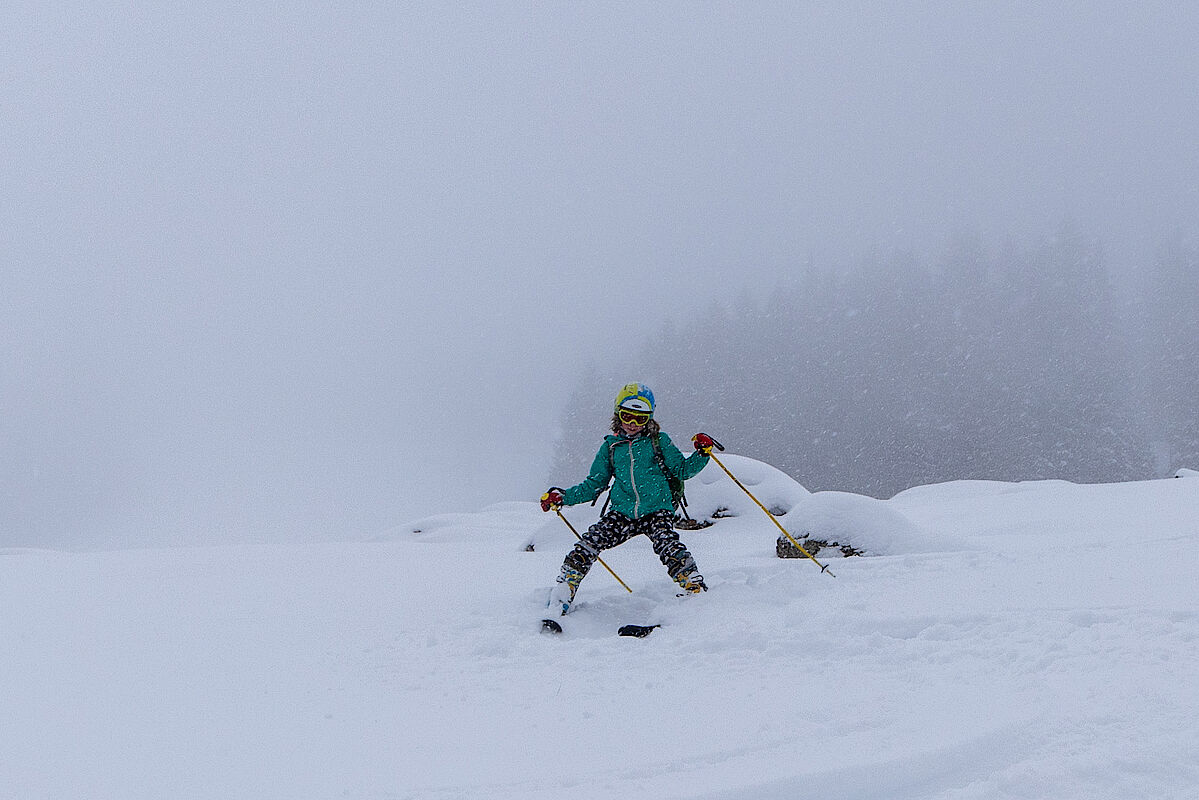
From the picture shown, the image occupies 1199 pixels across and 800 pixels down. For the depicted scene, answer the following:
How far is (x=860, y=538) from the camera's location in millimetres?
6625

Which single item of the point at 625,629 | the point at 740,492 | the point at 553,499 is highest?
the point at 553,499

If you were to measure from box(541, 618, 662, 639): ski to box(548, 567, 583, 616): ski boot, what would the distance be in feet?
0.92

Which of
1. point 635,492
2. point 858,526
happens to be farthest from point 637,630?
point 858,526

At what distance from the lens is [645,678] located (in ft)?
11.9

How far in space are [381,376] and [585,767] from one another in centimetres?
14217

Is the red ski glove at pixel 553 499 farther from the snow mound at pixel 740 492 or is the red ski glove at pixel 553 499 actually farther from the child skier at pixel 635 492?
the snow mound at pixel 740 492

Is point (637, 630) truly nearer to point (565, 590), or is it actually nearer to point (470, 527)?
point (565, 590)

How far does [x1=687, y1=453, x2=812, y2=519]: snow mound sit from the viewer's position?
10477 millimetres

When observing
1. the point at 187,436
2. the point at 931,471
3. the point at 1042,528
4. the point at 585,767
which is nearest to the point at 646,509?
the point at 585,767

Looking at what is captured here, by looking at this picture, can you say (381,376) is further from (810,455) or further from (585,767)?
(585,767)

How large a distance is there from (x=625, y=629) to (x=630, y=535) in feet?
3.35

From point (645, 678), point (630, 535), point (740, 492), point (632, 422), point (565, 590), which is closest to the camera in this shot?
point (645, 678)

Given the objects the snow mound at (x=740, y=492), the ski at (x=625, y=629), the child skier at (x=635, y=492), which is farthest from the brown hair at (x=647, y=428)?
the snow mound at (x=740, y=492)

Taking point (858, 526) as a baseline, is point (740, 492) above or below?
below
